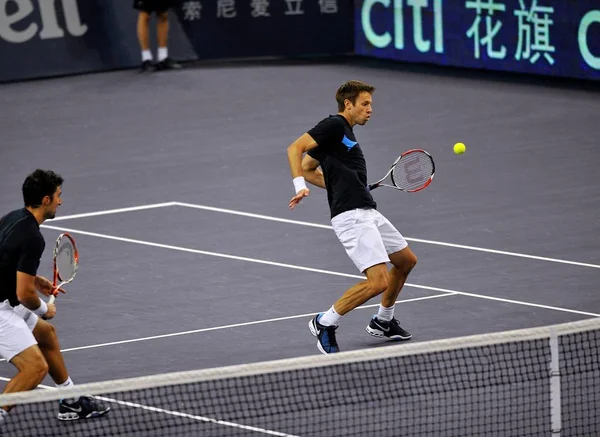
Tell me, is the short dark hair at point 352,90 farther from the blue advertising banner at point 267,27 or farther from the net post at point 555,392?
the blue advertising banner at point 267,27

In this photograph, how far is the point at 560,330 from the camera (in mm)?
7688

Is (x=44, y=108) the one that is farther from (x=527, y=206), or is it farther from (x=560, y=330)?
(x=560, y=330)

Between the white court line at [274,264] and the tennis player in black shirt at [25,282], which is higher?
the tennis player in black shirt at [25,282]

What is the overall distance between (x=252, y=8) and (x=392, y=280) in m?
13.7

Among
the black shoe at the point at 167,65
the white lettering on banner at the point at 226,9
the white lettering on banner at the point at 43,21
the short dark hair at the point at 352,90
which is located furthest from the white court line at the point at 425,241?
the white lettering on banner at the point at 226,9

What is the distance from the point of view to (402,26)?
22.3 meters

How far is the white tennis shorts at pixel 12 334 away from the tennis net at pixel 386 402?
14.3 inches

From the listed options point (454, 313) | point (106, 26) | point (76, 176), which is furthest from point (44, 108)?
point (454, 313)

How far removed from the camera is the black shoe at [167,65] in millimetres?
22984

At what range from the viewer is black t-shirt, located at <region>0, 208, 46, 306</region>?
Result: 8445 mm

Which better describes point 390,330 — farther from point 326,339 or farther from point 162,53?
point 162,53

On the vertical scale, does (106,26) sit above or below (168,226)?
above

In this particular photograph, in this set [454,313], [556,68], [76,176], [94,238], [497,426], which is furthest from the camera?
[556,68]

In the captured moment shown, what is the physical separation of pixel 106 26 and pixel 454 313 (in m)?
13.1
